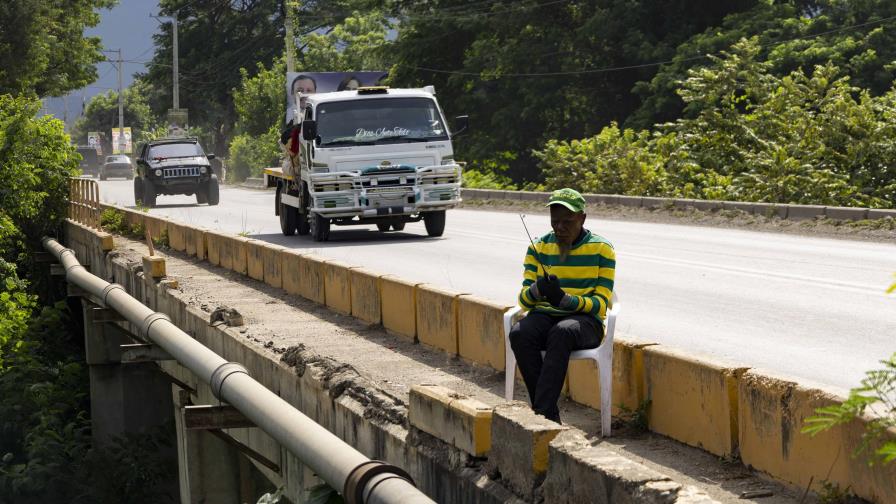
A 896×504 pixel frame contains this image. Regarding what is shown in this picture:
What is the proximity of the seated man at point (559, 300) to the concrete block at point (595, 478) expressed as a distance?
1086 millimetres

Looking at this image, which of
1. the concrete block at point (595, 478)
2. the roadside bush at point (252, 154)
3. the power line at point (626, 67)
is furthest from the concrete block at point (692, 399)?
the roadside bush at point (252, 154)

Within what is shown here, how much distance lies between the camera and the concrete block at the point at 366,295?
1076 cm

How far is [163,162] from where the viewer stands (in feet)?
119

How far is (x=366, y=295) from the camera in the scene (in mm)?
11078

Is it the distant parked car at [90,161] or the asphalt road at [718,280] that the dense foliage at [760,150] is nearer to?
the asphalt road at [718,280]

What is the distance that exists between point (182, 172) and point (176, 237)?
16.2 meters

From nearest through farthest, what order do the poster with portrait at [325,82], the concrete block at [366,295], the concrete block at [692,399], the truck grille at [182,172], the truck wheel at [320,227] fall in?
the concrete block at [692,399], the concrete block at [366,295], the truck wheel at [320,227], the poster with portrait at [325,82], the truck grille at [182,172]

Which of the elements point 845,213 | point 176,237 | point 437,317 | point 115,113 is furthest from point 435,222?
point 115,113

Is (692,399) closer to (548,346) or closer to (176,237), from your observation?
(548,346)

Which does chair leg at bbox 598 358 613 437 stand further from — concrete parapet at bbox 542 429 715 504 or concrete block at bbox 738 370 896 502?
concrete parapet at bbox 542 429 715 504

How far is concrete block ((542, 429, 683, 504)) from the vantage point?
4648 millimetres

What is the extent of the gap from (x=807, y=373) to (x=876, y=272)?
6516 millimetres

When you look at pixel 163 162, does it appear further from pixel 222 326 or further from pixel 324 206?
pixel 222 326

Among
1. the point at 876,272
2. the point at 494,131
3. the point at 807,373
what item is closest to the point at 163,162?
the point at 494,131
